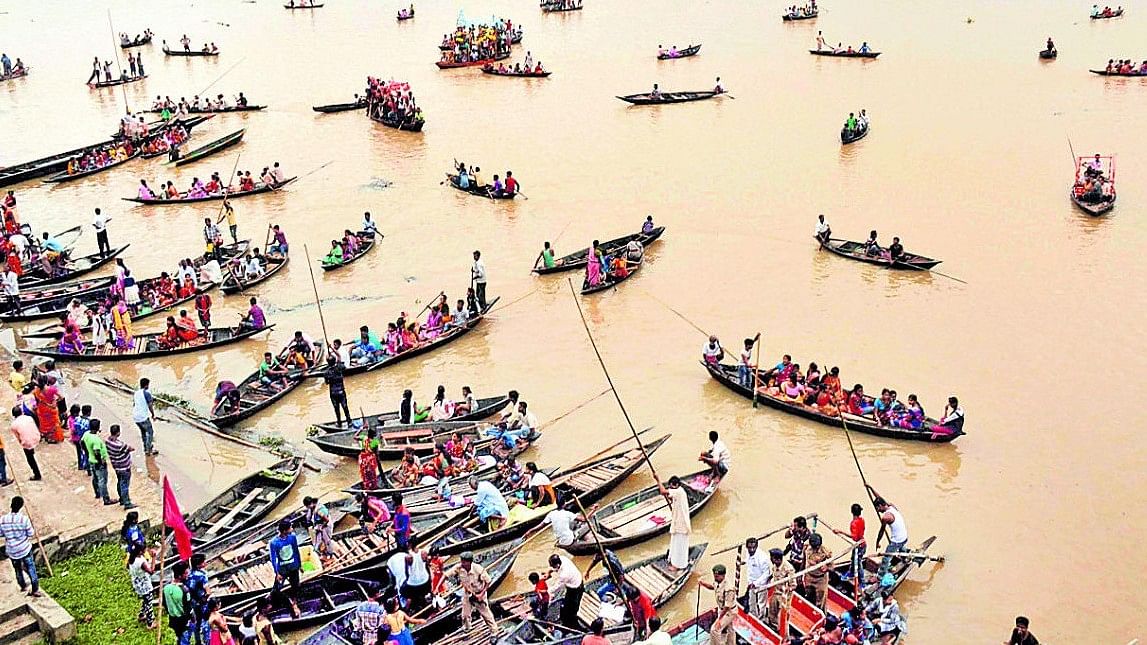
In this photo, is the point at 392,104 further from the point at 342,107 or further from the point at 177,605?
the point at 177,605

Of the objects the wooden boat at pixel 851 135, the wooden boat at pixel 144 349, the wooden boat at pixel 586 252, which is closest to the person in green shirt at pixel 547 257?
the wooden boat at pixel 586 252

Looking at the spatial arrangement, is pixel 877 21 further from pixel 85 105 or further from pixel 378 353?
pixel 378 353

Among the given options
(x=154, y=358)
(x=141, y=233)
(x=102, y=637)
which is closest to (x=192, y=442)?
(x=154, y=358)

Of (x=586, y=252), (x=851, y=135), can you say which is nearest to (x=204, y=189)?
(x=586, y=252)

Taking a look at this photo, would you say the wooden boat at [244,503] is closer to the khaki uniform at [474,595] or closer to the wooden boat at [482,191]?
the khaki uniform at [474,595]

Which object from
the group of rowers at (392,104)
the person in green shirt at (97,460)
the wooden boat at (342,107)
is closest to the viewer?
the person in green shirt at (97,460)
